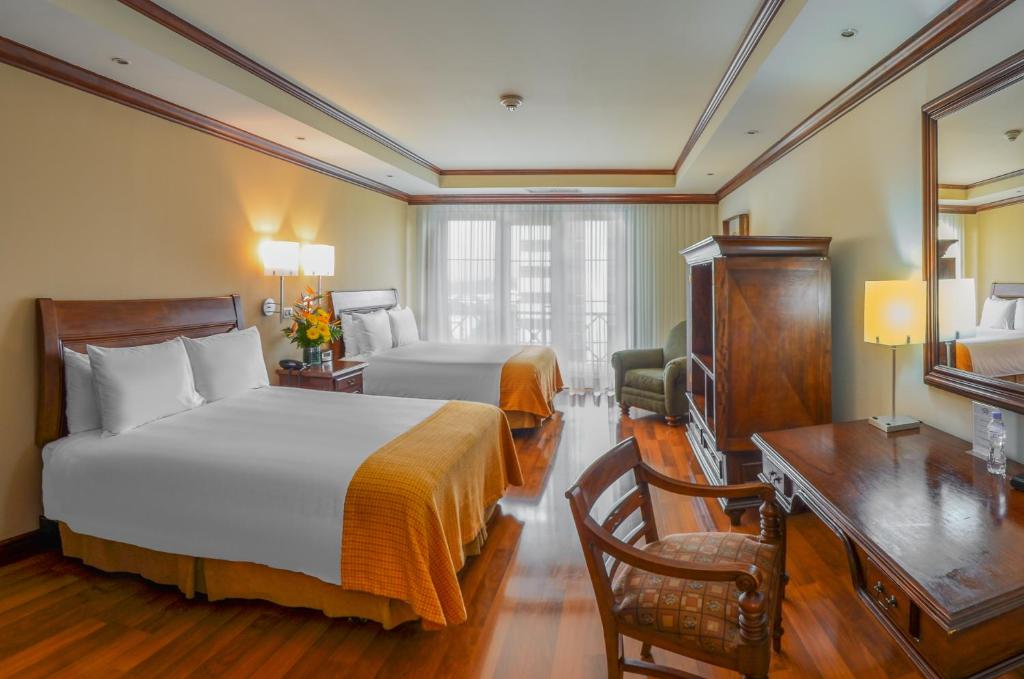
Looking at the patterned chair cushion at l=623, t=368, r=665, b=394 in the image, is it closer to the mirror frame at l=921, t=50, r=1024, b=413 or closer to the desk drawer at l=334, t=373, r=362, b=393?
the desk drawer at l=334, t=373, r=362, b=393

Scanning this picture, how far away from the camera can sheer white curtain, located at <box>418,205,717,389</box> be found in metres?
6.49

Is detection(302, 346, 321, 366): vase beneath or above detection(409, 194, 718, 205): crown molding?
beneath

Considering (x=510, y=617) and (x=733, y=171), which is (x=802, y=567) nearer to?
(x=510, y=617)

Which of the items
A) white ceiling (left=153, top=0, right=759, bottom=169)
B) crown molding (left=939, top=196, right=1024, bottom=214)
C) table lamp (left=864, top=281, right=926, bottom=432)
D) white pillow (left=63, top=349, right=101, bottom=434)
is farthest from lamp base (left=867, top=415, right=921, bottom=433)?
white pillow (left=63, top=349, right=101, bottom=434)

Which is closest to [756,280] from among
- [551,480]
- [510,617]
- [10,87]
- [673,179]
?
[551,480]

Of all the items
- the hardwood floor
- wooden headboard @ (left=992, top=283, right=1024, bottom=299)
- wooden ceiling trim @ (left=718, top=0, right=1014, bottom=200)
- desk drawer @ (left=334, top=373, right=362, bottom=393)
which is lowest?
the hardwood floor

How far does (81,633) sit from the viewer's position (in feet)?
6.83

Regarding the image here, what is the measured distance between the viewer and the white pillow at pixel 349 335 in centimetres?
513

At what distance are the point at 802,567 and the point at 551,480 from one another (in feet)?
5.30

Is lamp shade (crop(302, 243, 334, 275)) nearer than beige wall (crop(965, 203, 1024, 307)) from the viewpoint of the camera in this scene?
No

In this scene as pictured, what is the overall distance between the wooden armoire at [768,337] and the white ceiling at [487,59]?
0.89 meters

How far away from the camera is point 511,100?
3.63 m

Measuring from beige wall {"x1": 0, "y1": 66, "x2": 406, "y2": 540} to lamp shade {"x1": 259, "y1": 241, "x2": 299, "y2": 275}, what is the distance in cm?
10

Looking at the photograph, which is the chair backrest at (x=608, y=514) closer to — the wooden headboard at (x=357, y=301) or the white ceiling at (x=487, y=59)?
the white ceiling at (x=487, y=59)
